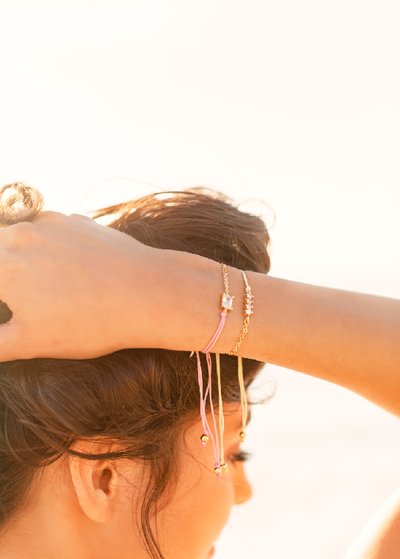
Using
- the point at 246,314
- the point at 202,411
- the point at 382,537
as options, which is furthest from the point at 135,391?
the point at 382,537

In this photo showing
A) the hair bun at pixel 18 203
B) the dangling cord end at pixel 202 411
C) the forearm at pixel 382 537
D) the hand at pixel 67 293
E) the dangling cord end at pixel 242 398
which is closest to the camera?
the hand at pixel 67 293

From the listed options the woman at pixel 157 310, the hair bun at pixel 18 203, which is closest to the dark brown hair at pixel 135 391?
the hair bun at pixel 18 203

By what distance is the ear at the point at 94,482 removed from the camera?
1390 millimetres

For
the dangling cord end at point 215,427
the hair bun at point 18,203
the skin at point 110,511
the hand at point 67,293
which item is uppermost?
the hair bun at point 18,203

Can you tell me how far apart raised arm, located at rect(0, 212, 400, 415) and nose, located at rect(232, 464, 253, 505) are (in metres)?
0.69

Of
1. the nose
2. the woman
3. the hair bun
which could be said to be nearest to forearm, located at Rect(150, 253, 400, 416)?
the woman

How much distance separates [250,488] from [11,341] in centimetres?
112

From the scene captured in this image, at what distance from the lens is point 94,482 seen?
4.66 feet

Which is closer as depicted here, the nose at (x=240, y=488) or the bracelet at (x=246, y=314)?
the bracelet at (x=246, y=314)

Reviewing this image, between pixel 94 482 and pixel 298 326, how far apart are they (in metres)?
0.74

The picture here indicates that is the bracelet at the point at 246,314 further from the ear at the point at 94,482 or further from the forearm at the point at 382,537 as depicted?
the forearm at the point at 382,537

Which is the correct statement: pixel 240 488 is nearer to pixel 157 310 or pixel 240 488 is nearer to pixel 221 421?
pixel 221 421

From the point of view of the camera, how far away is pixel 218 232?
5.21 feet

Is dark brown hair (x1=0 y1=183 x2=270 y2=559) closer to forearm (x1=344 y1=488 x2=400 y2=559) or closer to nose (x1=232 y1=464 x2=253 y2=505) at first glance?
nose (x1=232 y1=464 x2=253 y2=505)
